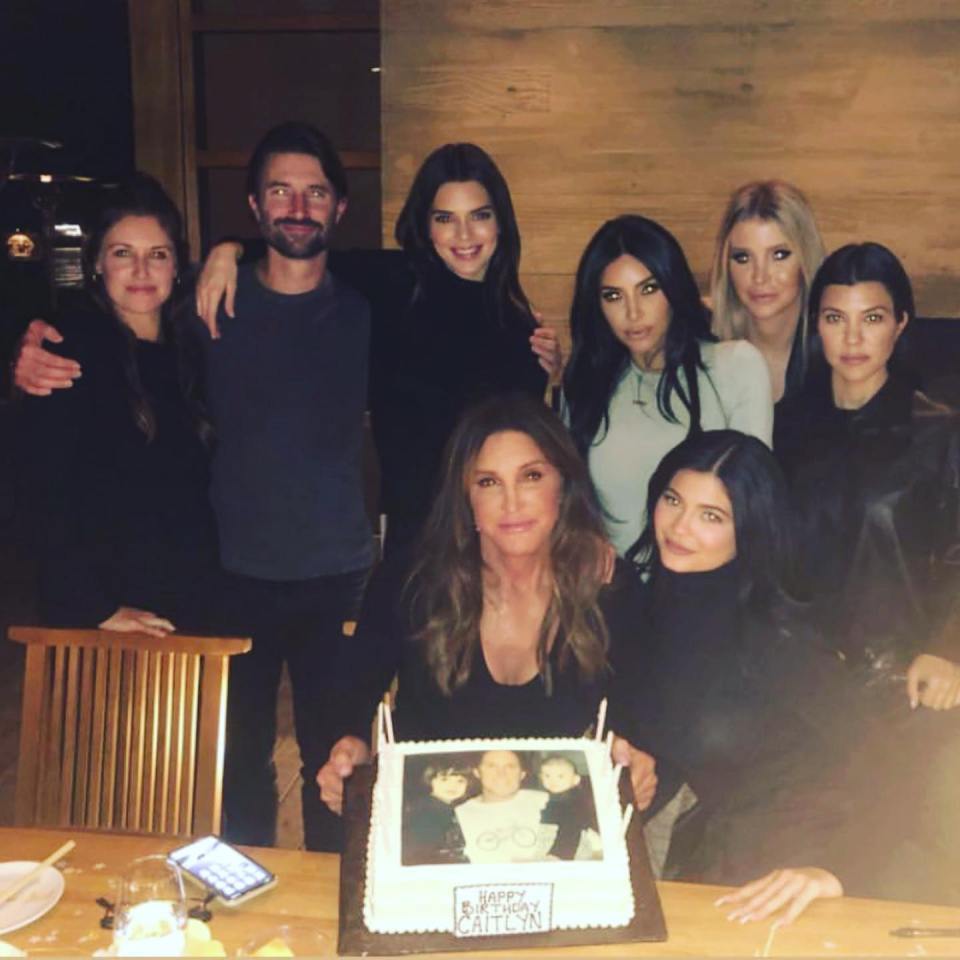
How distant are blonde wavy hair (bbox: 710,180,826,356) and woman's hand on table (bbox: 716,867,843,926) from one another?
1.24 m

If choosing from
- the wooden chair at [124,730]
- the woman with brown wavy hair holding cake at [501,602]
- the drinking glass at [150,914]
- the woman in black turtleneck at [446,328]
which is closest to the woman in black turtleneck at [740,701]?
the woman with brown wavy hair holding cake at [501,602]

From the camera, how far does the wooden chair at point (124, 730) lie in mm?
1719

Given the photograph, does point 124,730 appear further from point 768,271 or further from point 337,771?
point 768,271

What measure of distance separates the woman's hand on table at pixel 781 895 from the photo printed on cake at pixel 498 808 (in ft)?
0.72

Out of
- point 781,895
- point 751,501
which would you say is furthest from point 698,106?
point 781,895

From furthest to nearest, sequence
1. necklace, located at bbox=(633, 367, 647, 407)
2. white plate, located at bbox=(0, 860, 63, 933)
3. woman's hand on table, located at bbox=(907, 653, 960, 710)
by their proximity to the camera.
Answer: necklace, located at bbox=(633, 367, 647, 407)
woman's hand on table, located at bbox=(907, 653, 960, 710)
white plate, located at bbox=(0, 860, 63, 933)

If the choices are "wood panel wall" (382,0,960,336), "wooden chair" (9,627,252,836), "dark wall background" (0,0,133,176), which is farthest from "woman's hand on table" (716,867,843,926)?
"dark wall background" (0,0,133,176)

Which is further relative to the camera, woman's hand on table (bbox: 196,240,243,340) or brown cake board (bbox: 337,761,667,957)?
woman's hand on table (bbox: 196,240,243,340)

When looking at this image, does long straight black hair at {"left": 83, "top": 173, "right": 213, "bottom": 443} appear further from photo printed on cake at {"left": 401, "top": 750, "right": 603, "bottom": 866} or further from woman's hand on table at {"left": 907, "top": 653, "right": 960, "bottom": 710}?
woman's hand on table at {"left": 907, "top": 653, "right": 960, "bottom": 710}

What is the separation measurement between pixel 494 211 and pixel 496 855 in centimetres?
147

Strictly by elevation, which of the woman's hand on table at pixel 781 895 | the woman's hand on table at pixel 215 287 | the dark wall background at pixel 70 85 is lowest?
the woman's hand on table at pixel 781 895

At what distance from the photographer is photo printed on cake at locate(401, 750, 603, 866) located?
114 centimetres

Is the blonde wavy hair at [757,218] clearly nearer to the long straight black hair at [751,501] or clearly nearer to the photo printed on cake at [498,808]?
the long straight black hair at [751,501]

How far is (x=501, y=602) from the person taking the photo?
184cm
